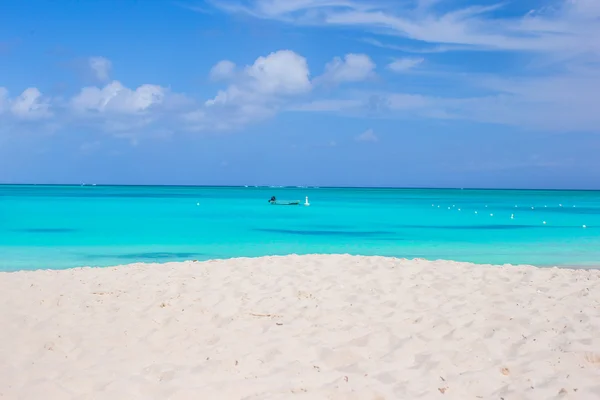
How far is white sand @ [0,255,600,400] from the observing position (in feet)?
18.8

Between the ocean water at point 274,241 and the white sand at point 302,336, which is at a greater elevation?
the white sand at point 302,336

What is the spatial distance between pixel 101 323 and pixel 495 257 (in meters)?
17.9

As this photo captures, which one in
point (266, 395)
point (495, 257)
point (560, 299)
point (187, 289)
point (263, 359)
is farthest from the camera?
point (495, 257)

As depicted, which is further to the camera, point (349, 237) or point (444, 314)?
point (349, 237)

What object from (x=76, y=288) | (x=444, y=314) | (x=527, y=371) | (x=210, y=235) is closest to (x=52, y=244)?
(x=210, y=235)

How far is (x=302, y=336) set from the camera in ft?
24.2

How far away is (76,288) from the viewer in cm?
1041

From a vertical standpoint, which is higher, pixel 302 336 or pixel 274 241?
pixel 302 336

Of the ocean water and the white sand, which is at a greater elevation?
the white sand

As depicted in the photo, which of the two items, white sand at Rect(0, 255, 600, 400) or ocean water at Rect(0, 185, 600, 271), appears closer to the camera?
white sand at Rect(0, 255, 600, 400)

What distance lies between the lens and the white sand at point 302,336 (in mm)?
5727

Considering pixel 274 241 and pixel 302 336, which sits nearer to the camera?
pixel 302 336

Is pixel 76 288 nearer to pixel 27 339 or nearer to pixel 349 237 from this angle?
pixel 27 339

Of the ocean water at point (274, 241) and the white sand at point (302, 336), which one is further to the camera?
the ocean water at point (274, 241)
